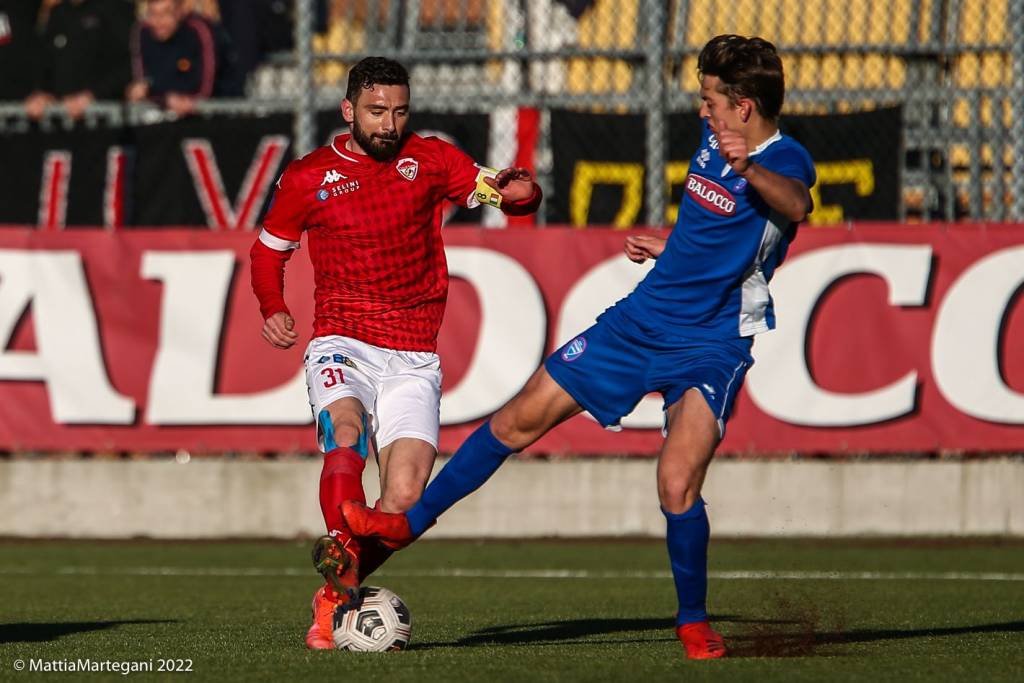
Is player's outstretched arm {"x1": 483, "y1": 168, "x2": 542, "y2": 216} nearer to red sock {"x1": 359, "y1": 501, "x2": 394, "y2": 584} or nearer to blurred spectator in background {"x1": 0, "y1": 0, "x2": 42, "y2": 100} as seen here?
red sock {"x1": 359, "y1": 501, "x2": 394, "y2": 584}

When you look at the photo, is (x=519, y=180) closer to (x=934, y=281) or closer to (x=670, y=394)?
(x=670, y=394)

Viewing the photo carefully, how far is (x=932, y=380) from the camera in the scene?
12336 millimetres

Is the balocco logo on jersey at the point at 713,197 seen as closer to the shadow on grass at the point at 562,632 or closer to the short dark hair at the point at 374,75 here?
the short dark hair at the point at 374,75

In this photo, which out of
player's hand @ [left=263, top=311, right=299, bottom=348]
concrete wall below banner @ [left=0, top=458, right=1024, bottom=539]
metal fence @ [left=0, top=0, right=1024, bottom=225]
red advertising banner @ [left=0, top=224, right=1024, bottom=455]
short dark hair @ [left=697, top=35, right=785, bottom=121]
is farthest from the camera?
metal fence @ [left=0, top=0, right=1024, bottom=225]

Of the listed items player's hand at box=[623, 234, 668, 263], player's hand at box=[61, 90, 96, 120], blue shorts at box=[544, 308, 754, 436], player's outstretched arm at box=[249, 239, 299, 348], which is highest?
player's hand at box=[61, 90, 96, 120]

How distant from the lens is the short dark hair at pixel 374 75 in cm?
730

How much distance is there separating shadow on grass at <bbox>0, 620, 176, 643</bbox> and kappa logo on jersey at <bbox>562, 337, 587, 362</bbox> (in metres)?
2.38

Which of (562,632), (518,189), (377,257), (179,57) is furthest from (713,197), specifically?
(179,57)

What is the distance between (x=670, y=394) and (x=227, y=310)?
6565mm

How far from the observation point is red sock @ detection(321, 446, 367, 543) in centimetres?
697

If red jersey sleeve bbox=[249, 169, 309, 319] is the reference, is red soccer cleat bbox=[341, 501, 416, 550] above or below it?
below

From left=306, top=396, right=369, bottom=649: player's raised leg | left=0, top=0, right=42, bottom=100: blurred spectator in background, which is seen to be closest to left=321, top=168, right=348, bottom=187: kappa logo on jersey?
left=306, top=396, right=369, bottom=649: player's raised leg

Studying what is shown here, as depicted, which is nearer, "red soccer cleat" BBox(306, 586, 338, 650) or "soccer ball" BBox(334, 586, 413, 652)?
"soccer ball" BBox(334, 586, 413, 652)

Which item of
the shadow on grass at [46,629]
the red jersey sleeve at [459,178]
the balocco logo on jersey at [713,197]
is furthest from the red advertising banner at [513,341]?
the balocco logo on jersey at [713,197]
